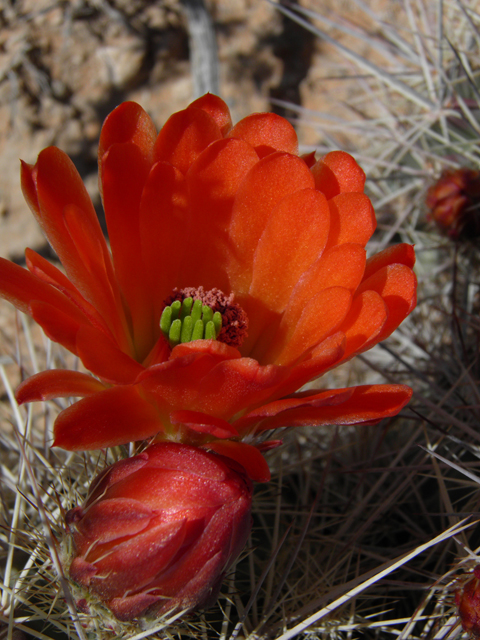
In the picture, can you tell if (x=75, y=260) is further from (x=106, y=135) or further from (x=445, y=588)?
(x=445, y=588)

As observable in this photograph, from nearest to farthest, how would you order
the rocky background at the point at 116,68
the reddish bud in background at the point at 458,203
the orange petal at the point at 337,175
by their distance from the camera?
the orange petal at the point at 337,175 < the reddish bud in background at the point at 458,203 < the rocky background at the point at 116,68

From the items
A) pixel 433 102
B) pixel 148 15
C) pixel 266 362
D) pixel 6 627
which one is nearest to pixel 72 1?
pixel 148 15

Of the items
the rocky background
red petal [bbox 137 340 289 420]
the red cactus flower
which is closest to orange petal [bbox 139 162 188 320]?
the red cactus flower

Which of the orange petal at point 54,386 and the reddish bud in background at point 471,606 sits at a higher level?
the orange petal at point 54,386

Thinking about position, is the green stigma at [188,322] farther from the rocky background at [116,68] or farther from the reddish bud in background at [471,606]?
the rocky background at [116,68]

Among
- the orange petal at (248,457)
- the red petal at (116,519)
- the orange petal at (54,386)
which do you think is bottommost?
the red petal at (116,519)

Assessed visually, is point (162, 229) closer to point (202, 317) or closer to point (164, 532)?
point (202, 317)

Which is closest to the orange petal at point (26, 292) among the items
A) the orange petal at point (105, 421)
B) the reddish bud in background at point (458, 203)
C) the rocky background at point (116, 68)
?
the orange petal at point (105, 421)

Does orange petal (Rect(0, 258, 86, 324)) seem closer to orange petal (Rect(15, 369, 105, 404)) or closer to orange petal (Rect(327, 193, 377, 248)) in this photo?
orange petal (Rect(15, 369, 105, 404))
